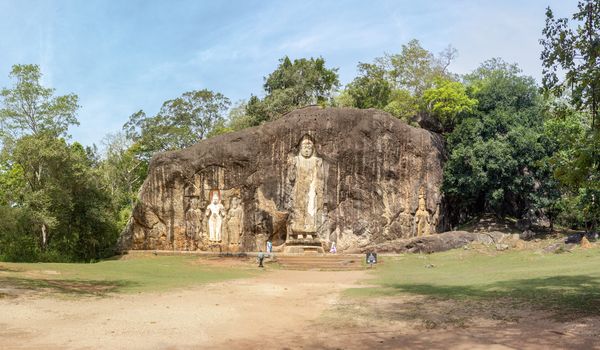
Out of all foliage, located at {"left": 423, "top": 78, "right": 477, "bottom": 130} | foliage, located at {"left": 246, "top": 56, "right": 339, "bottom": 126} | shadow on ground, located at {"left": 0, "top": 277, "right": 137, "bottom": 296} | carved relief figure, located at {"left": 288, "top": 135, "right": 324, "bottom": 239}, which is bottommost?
shadow on ground, located at {"left": 0, "top": 277, "right": 137, "bottom": 296}

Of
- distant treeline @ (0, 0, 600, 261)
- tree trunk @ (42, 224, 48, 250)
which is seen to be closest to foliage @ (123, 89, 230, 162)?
distant treeline @ (0, 0, 600, 261)

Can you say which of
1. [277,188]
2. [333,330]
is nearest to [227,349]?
[333,330]

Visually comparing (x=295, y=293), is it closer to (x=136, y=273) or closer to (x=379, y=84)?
(x=136, y=273)

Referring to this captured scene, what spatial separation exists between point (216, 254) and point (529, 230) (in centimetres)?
1863

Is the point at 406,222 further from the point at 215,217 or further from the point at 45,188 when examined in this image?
the point at 45,188

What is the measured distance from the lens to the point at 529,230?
32625 millimetres

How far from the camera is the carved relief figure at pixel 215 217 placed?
33125mm

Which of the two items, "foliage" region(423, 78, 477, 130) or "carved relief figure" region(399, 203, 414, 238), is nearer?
"carved relief figure" region(399, 203, 414, 238)

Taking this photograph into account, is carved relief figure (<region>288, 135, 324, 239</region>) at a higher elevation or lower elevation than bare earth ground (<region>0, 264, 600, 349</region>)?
higher

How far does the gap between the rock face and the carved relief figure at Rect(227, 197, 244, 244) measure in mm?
61

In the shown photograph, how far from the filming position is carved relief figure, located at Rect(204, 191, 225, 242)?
109 ft

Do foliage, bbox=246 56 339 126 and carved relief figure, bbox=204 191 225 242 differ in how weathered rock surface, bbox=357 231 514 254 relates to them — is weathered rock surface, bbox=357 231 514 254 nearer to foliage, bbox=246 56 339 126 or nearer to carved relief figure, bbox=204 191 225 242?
carved relief figure, bbox=204 191 225 242

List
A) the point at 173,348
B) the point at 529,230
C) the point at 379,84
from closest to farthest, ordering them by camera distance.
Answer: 1. the point at 173,348
2. the point at 529,230
3. the point at 379,84

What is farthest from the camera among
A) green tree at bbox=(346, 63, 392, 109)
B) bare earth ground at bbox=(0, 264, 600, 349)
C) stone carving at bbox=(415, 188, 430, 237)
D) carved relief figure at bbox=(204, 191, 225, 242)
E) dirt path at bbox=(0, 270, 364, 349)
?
green tree at bbox=(346, 63, 392, 109)
